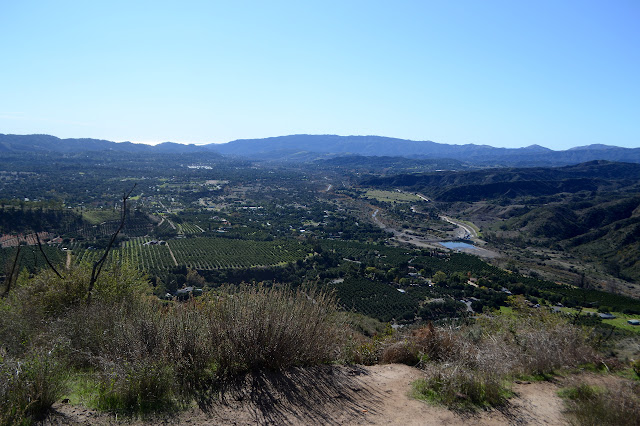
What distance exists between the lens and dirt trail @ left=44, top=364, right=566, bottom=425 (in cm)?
365

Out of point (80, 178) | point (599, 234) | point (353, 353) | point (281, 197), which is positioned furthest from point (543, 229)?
point (80, 178)

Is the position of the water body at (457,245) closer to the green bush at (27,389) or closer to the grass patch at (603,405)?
the grass patch at (603,405)

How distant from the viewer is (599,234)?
2258 inches

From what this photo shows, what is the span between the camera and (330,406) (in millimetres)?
4195

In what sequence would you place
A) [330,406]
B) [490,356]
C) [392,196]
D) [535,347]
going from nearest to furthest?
[330,406] → [490,356] → [535,347] → [392,196]

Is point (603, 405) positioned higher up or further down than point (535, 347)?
higher up

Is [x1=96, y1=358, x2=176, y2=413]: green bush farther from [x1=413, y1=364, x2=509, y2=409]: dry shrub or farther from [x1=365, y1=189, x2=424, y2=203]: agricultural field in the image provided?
[x1=365, y1=189, x2=424, y2=203]: agricultural field

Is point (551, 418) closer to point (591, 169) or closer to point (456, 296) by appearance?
point (456, 296)

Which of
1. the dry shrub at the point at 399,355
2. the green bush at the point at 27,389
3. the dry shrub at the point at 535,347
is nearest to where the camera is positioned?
the green bush at the point at 27,389

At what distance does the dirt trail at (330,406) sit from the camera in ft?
12.0

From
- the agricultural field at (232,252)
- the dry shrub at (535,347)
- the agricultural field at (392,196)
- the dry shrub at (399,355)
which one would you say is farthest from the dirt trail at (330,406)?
the agricultural field at (392,196)

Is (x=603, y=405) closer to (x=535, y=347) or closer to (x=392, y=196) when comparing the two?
(x=535, y=347)

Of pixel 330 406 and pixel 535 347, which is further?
pixel 535 347

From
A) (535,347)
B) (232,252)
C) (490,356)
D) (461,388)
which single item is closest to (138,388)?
(461,388)
